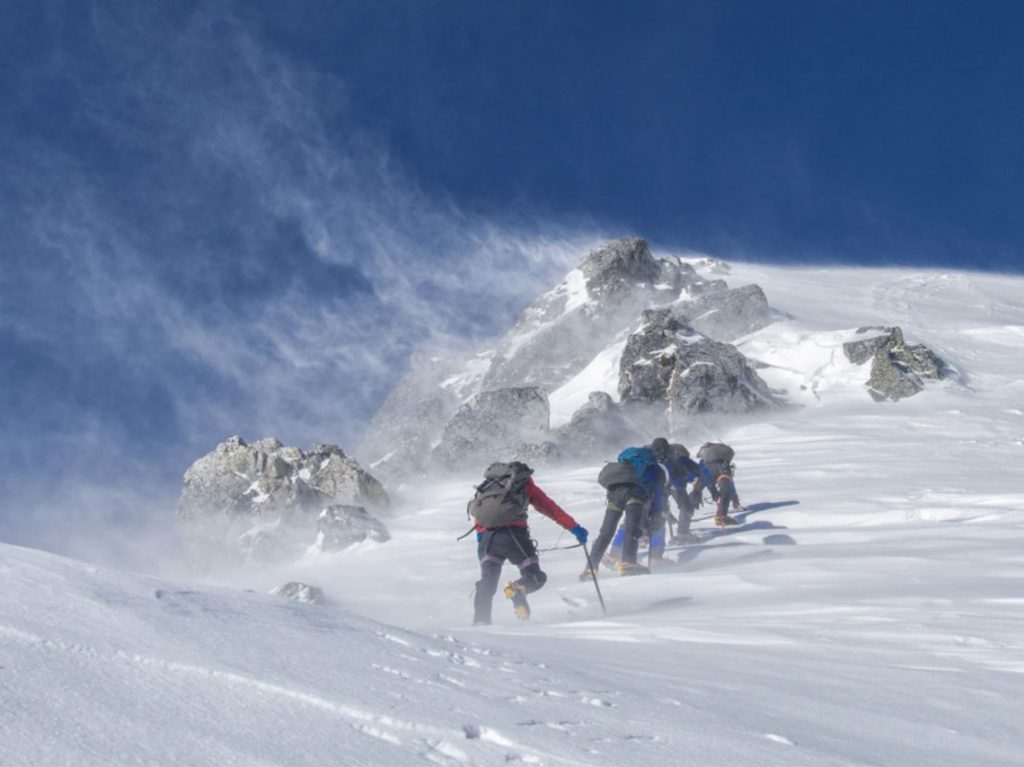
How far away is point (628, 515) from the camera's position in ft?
41.5

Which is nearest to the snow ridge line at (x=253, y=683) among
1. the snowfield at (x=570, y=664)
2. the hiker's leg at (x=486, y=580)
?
the snowfield at (x=570, y=664)

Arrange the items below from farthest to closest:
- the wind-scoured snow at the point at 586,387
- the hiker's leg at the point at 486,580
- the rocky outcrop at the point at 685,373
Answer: the wind-scoured snow at the point at 586,387 → the rocky outcrop at the point at 685,373 → the hiker's leg at the point at 486,580

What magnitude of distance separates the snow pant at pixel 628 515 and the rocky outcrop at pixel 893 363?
22.6m

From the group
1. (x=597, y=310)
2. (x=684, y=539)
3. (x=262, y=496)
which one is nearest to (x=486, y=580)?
(x=684, y=539)

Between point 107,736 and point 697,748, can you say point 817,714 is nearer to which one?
point 697,748

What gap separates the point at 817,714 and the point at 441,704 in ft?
5.99

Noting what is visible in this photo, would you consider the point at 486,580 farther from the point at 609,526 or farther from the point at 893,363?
the point at 893,363

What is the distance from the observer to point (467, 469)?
3269 cm

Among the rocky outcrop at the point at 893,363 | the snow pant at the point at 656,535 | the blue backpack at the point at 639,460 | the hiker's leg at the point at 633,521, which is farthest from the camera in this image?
the rocky outcrop at the point at 893,363

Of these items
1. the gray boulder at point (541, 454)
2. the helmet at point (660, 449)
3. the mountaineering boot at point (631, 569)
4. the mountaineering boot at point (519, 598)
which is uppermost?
the gray boulder at point (541, 454)

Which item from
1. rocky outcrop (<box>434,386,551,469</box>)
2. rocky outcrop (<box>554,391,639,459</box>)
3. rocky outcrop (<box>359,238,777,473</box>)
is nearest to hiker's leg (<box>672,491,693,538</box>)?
rocky outcrop (<box>554,391,639,459</box>)

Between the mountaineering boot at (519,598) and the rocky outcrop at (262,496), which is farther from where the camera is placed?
the rocky outcrop at (262,496)

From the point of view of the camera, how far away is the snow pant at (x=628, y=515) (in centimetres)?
1265

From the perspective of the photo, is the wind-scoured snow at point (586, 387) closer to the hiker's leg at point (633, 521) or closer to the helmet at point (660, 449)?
the helmet at point (660, 449)
